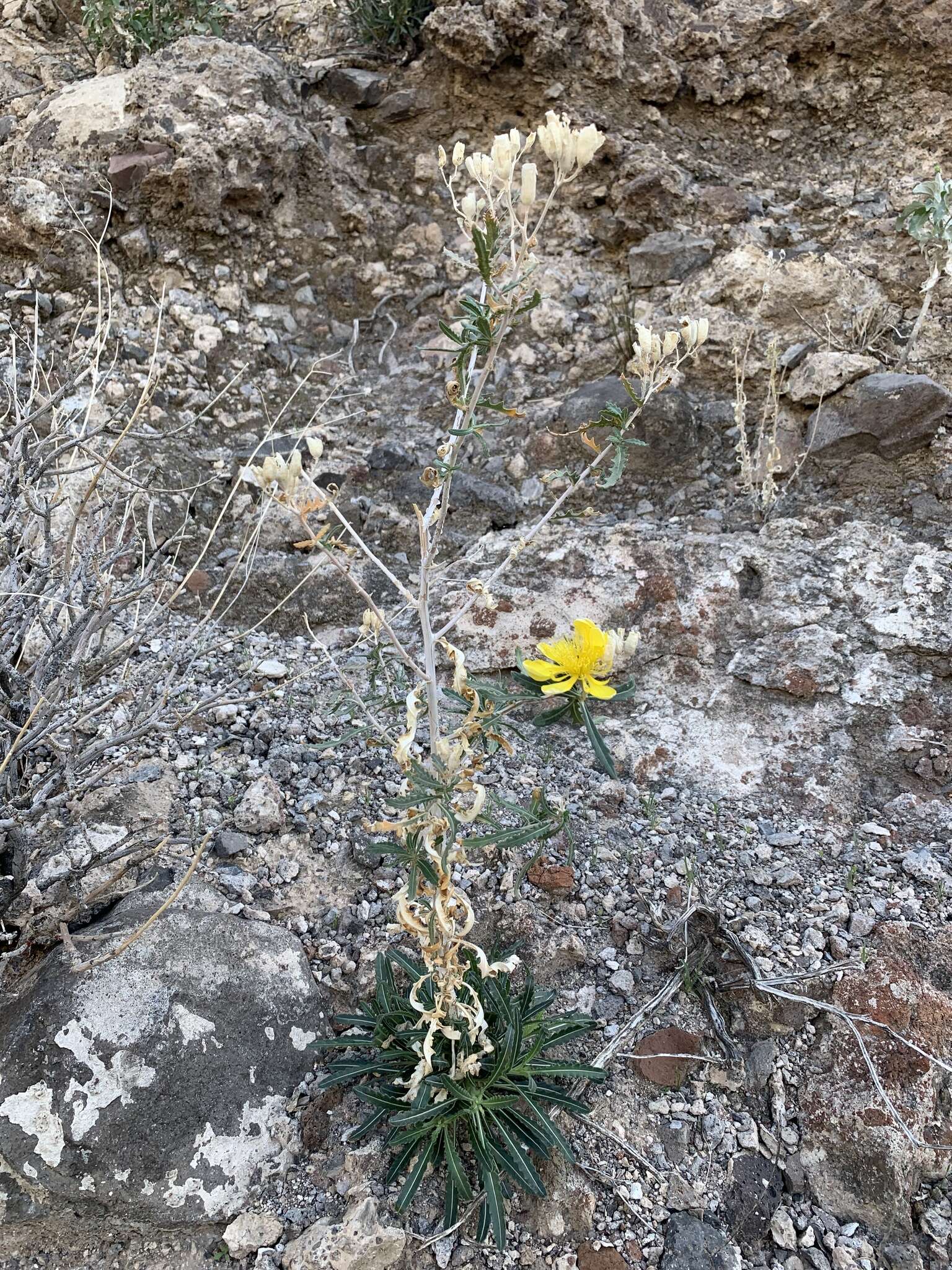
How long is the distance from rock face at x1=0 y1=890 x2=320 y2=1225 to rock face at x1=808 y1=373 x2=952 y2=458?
2665 millimetres

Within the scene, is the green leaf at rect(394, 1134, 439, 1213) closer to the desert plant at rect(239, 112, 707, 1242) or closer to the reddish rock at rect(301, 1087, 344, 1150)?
the desert plant at rect(239, 112, 707, 1242)

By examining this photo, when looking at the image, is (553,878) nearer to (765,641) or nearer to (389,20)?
(765,641)

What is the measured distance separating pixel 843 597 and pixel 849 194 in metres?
2.38

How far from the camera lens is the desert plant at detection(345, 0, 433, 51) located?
183 inches

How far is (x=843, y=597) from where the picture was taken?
2.89 meters

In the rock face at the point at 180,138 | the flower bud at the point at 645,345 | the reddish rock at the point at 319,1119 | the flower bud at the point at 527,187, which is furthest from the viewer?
the rock face at the point at 180,138

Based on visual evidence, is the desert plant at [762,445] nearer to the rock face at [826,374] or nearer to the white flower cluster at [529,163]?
the rock face at [826,374]

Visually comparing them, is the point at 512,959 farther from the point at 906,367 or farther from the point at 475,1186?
the point at 906,367

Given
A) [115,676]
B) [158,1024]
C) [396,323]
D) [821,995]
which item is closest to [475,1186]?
[158,1024]

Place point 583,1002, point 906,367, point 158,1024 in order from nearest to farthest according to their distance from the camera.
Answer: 1. point 158,1024
2. point 583,1002
3. point 906,367

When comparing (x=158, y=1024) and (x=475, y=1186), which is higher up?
(x=158, y=1024)

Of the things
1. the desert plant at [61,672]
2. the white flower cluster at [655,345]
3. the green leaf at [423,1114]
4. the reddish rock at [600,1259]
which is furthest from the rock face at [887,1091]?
the desert plant at [61,672]

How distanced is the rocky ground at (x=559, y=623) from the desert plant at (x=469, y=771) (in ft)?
0.64

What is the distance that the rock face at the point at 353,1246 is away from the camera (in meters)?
1.73
